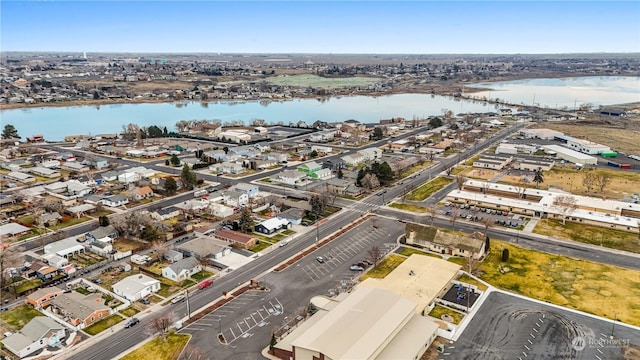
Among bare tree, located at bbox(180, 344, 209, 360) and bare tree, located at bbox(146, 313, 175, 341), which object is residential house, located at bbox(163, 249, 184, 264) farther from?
bare tree, located at bbox(180, 344, 209, 360)

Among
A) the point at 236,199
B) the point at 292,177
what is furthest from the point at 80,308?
the point at 292,177

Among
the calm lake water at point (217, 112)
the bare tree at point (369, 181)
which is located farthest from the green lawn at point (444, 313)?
the calm lake water at point (217, 112)

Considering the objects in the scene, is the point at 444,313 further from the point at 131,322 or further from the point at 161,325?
the point at 131,322

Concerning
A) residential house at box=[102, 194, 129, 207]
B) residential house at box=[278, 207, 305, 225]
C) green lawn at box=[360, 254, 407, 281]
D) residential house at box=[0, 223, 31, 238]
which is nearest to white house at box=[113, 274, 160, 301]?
residential house at box=[278, 207, 305, 225]

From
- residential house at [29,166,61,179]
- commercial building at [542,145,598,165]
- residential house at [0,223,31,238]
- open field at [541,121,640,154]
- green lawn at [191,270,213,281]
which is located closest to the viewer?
green lawn at [191,270,213,281]

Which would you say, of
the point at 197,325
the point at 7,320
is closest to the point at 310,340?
the point at 197,325
